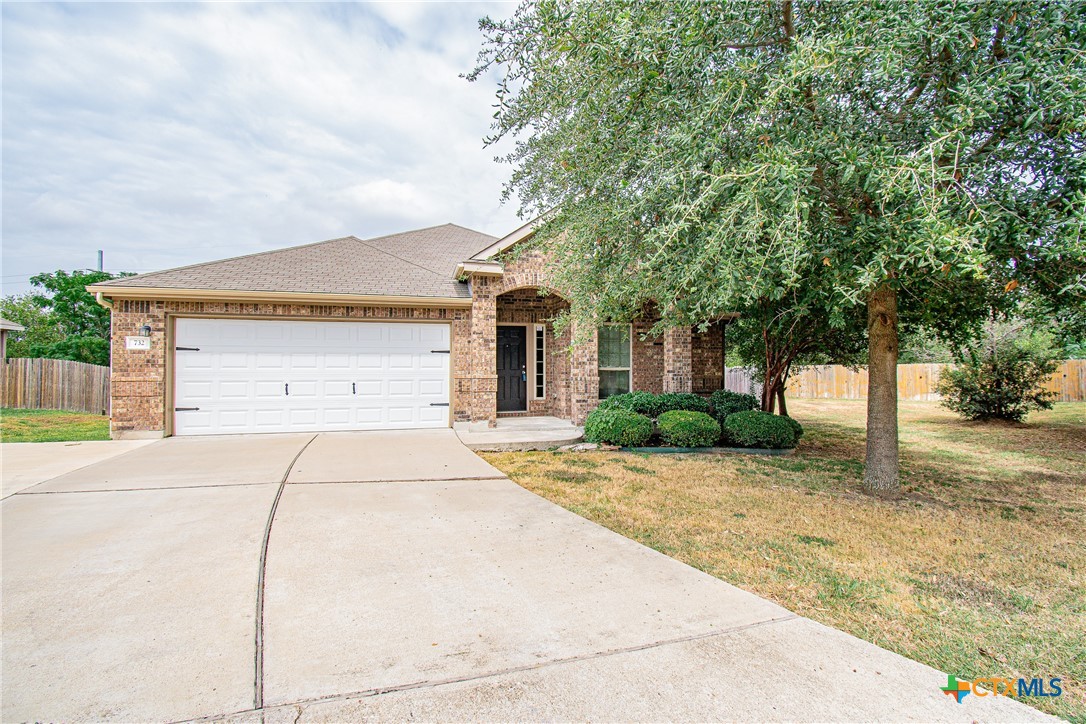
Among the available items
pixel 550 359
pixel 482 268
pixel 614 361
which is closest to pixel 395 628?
pixel 482 268

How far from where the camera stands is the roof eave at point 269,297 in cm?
869

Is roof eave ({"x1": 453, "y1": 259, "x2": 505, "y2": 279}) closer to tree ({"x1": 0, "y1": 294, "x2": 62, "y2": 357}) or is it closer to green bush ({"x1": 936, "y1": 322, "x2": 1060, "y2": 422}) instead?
green bush ({"x1": 936, "y1": 322, "x2": 1060, "y2": 422})

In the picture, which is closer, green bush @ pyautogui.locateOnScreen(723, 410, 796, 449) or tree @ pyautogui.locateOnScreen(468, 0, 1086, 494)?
tree @ pyautogui.locateOnScreen(468, 0, 1086, 494)

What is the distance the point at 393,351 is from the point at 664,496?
20.2 feet

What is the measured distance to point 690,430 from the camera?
871cm

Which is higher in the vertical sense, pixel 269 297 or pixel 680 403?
pixel 269 297

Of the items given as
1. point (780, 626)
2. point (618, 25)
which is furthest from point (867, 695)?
point (618, 25)

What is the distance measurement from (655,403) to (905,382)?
1744 cm

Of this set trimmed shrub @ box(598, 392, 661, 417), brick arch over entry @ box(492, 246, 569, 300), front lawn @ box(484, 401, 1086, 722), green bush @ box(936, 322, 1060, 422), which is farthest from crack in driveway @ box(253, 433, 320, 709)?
green bush @ box(936, 322, 1060, 422)

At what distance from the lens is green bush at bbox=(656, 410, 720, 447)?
8.72m

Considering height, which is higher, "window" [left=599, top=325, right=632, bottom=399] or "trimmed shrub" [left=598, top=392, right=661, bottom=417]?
"window" [left=599, top=325, right=632, bottom=399]

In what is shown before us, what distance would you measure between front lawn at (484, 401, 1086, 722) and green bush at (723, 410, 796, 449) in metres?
0.48

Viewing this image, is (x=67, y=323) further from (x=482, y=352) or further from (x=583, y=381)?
(x=583, y=381)

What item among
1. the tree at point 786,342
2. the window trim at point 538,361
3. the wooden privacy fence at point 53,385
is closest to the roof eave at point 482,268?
the window trim at point 538,361
